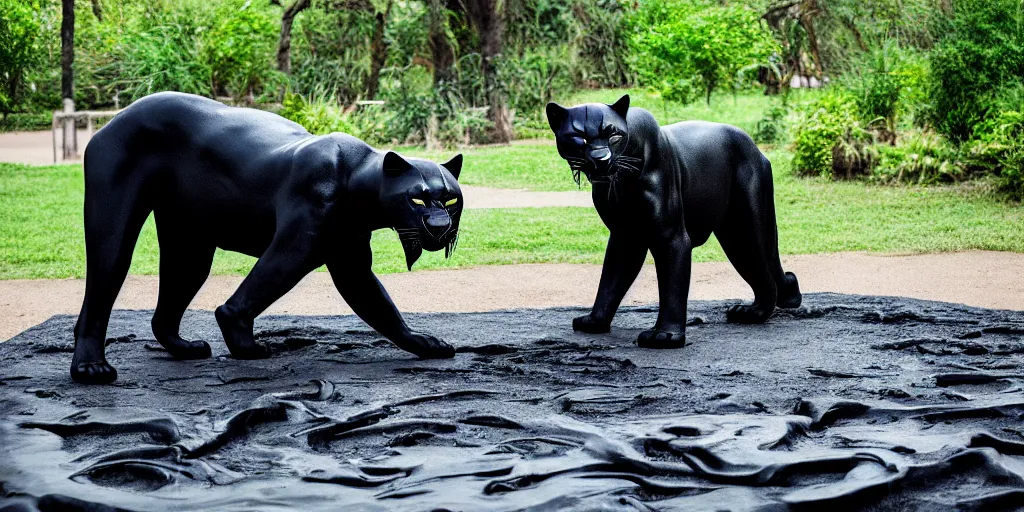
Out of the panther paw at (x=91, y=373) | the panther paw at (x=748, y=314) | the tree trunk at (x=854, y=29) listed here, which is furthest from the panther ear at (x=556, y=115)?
the tree trunk at (x=854, y=29)

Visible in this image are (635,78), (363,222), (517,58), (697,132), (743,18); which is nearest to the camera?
(363,222)

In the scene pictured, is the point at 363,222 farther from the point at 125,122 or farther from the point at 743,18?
the point at 743,18

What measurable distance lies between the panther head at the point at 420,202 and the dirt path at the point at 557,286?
10.2ft

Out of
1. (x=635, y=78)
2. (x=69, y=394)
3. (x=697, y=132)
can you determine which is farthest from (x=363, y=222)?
(x=635, y=78)

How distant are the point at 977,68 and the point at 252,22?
10795 millimetres

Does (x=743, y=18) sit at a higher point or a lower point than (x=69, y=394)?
Result: higher

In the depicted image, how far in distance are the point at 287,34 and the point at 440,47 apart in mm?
2438

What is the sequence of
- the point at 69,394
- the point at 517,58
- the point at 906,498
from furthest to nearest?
the point at 517,58, the point at 69,394, the point at 906,498

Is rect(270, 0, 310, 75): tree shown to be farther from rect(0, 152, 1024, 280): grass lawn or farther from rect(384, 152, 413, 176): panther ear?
rect(384, 152, 413, 176): panther ear

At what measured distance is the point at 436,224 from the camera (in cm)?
425

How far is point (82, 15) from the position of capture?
2388cm

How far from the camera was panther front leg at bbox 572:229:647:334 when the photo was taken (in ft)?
18.2

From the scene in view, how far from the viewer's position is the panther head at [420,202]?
4277 millimetres

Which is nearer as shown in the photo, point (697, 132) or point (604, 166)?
point (604, 166)
